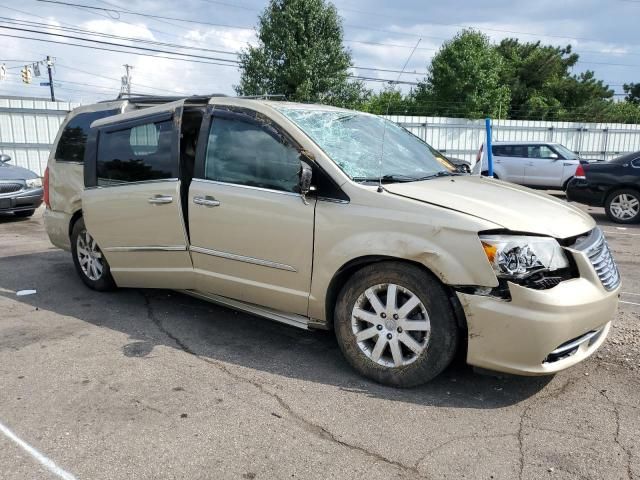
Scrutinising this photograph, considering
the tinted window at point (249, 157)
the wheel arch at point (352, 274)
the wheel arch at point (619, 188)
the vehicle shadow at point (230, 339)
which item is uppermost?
the tinted window at point (249, 157)

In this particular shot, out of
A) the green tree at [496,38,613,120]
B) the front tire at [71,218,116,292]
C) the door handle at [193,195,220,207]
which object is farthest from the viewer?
the green tree at [496,38,613,120]

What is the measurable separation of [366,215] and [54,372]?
239 cm

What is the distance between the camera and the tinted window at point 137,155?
4520 mm

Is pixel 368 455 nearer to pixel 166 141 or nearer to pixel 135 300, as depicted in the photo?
pixel 166 141

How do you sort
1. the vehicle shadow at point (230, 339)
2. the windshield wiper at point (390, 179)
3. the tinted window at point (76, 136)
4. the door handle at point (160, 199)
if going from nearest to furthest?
1. the vehicle shadow at point (230, 339)
2. the windshield wiper at point (390, 179)
3. the door handle at point (160, 199)
4. the tinted window at point (76, 136)

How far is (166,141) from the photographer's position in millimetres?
4527

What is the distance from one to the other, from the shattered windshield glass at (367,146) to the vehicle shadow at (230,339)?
4.49 ft

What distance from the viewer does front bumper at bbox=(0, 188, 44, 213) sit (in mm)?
10125

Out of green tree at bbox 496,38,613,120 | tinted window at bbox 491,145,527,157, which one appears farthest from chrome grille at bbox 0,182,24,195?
green tree at bbox 496,38,613,120

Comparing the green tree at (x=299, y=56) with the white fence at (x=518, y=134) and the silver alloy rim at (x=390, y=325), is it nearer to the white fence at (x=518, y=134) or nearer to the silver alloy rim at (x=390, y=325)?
the white fence at (x=518, y=134)

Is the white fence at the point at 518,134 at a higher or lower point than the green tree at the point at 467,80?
lower

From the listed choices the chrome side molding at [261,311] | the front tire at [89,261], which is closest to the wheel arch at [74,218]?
the front tire at [89,261]

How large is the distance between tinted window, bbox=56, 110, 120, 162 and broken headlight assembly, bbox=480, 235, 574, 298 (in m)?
4.63

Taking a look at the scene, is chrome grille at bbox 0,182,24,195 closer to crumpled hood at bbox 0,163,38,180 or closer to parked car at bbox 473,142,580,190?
crumpled hood at bbox 0,163,38,180
